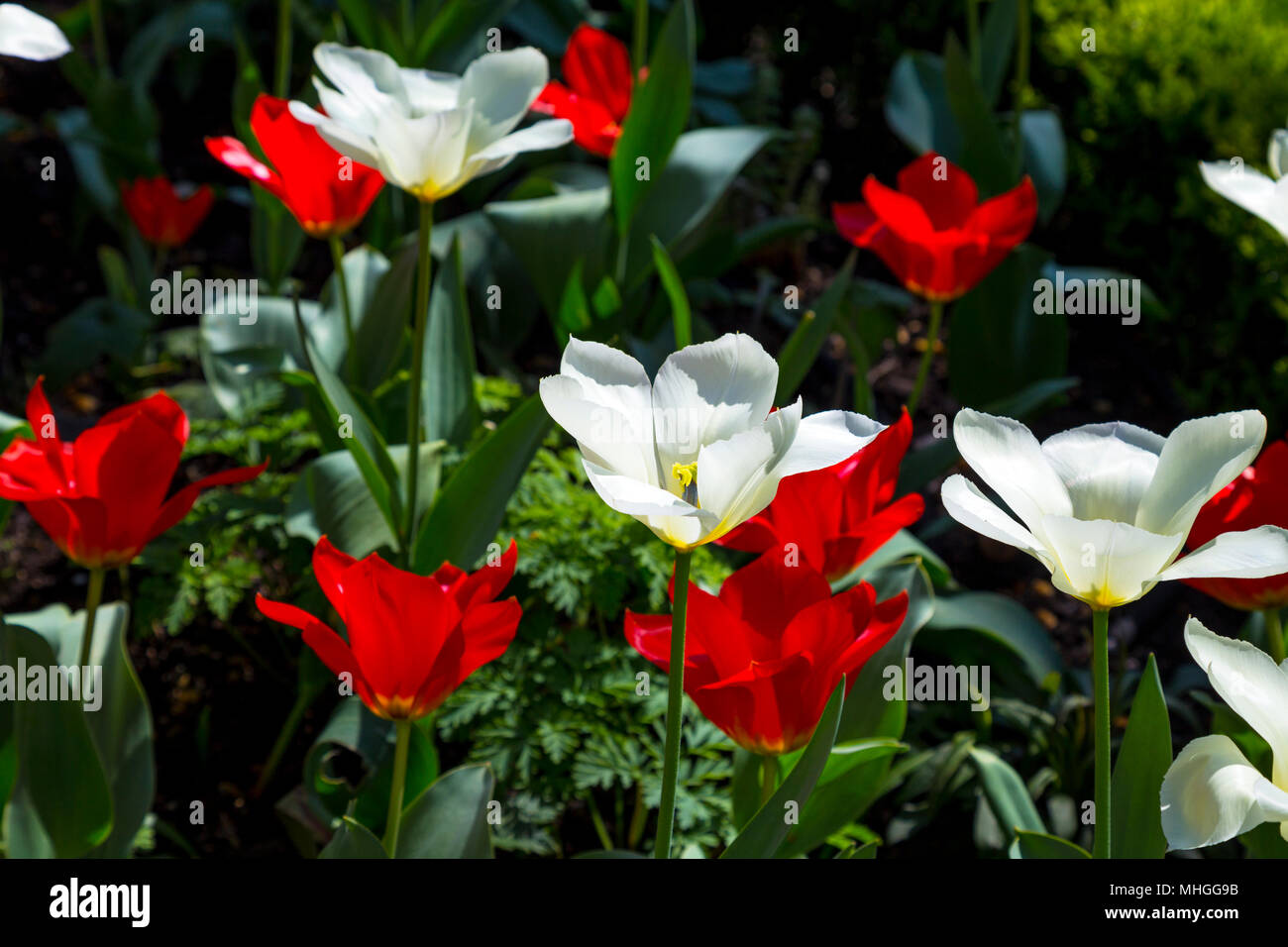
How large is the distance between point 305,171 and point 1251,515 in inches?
46.5

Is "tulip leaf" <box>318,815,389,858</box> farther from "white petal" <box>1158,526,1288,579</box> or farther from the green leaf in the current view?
"white petal" <box>1158,526,1288,579</box>

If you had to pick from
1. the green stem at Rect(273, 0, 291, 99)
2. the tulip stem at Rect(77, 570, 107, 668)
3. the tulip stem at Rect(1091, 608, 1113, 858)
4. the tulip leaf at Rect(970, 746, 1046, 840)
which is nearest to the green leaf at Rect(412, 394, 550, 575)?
the tulip stem at Rect(77, 570, 107, 668)

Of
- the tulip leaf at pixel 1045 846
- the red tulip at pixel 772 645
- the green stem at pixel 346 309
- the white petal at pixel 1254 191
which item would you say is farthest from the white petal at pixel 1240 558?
the green stem at pixel 346 309

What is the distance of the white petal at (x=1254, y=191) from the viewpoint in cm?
135

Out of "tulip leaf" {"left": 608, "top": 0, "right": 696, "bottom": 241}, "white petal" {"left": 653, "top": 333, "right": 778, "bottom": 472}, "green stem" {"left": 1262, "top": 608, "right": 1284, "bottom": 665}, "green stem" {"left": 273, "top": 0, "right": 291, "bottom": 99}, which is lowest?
"green stem" {"left": 1262, "top": 608, "right": 1284, "bottom": 665}

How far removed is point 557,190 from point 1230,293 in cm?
147

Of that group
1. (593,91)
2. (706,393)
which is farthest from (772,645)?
(593,91)

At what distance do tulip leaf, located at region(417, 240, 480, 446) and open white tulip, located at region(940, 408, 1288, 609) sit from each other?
110 centimetres

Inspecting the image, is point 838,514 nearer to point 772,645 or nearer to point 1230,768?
point 772,645

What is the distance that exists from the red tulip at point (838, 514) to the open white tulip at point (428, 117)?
52 cm

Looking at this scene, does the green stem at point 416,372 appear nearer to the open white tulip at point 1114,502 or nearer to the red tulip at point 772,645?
the red tulip at point 772,645

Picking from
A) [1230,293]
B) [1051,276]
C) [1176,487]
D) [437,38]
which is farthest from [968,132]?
[1176,487]

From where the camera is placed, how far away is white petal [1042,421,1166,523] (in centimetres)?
104

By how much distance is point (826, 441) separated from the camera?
97cm
